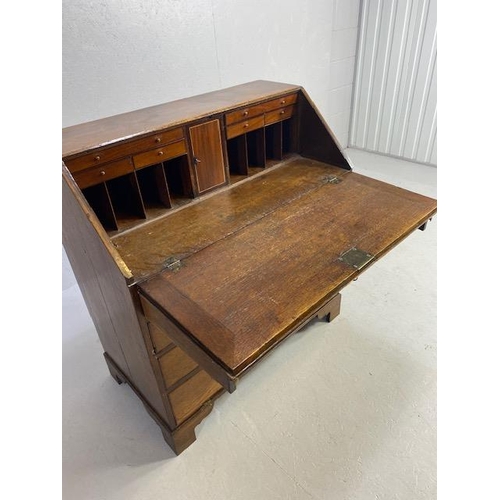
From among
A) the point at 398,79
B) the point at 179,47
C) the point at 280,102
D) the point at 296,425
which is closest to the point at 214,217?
the point at 280,102

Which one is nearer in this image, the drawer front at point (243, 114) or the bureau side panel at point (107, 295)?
the bureau side panel at point (107, 295)

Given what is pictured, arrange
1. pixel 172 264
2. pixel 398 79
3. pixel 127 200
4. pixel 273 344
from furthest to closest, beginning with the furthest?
pixel 398 79 < pixel 127 200 < pixel 172 264 < pixel 273 344

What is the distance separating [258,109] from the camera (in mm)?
1415

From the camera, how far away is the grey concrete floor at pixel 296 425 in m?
1.28

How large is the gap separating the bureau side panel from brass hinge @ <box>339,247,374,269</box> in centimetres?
59

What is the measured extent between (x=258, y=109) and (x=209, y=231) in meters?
0.54

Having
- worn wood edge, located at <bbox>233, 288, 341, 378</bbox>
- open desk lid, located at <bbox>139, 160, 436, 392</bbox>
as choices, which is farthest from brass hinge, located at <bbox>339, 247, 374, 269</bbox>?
worn wood edge, located at <bbox>233, 288, 341, 378</bbox>

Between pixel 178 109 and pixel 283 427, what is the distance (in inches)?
49.0

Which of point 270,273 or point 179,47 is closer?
point 270,273

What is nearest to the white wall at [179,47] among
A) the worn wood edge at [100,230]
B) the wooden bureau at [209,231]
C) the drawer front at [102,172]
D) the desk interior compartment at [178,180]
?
the wooden bureau at [209,231]

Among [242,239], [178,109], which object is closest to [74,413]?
[242,239]

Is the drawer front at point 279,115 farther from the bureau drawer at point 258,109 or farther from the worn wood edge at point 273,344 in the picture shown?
the worn wood edge at point 273,344

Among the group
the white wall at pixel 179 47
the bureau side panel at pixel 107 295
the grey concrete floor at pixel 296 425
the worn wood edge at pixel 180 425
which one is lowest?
the grey concrete floor at pixel 296 425

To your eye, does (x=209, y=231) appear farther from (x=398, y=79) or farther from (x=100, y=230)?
(x=398, y=79)
